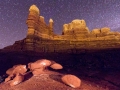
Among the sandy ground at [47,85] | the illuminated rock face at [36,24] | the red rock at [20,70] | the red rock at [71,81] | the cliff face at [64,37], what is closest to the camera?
the sandy ground at [47,85]

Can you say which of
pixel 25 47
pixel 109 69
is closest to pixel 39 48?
pixel 25 47

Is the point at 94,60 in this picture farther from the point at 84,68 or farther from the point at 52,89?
the point at 52,89

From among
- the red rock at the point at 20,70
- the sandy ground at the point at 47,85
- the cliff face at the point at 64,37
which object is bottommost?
the sandy ground at the point at 47,85

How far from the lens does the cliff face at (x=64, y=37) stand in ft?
54.2

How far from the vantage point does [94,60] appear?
14.3m

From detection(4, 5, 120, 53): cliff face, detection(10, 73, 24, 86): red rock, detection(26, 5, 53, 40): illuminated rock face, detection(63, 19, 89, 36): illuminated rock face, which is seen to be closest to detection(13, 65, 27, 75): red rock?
detection(10, 73, 24, 86): red rock

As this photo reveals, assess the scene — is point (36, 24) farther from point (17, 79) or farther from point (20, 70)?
point (17, 79)

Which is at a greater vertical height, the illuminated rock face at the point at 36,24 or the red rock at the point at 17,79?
the illuminated rock face at the point at 36,24

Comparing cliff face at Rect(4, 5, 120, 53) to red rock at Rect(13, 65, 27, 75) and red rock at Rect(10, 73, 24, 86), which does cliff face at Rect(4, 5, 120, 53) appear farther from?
red rock at Rect(10, 73, 24, 86)

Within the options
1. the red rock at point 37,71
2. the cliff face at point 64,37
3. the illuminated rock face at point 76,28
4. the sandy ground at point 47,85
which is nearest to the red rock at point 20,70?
the red rock at point 37,71

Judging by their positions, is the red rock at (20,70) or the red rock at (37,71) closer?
the red rock at (37,71)

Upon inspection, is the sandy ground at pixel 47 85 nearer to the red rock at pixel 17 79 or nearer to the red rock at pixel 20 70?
the red rock at pixel 17 79

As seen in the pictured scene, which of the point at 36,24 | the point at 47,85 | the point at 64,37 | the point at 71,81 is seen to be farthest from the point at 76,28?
the point at 47,85

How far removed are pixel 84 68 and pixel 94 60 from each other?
4.25 ft
